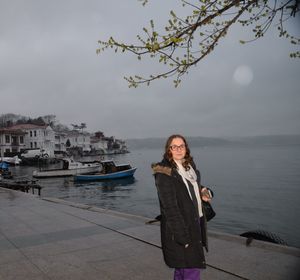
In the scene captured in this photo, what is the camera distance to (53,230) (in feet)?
28.7

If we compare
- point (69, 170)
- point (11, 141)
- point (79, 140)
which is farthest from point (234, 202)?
point (79, 140)

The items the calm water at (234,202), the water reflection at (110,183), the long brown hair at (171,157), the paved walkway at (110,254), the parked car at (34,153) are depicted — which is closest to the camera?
the long brown hair at (171,157)

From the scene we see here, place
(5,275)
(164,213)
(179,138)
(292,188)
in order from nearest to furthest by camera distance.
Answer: (164,213)
(179,138)
(5,275)
(292,188)

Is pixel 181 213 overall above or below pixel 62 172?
above

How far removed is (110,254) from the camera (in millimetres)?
6484

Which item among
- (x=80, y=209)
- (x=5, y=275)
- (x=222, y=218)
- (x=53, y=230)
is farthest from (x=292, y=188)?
(x=5, y=275)

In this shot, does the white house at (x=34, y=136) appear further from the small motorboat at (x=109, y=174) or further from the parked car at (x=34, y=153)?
the small motorboat at (x=109, y=174)

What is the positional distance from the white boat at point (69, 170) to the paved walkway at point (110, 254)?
4422cm

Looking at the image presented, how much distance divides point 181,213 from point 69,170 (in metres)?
51.4

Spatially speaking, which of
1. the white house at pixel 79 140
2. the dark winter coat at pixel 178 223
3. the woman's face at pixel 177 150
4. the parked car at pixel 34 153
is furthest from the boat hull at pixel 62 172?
the white house at pixel 79 140

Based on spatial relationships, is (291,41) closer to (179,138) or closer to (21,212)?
(179,138)

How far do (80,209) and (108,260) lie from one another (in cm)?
620

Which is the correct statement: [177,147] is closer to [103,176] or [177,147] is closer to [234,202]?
[234,202]

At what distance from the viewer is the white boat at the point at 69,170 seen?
172 feet
